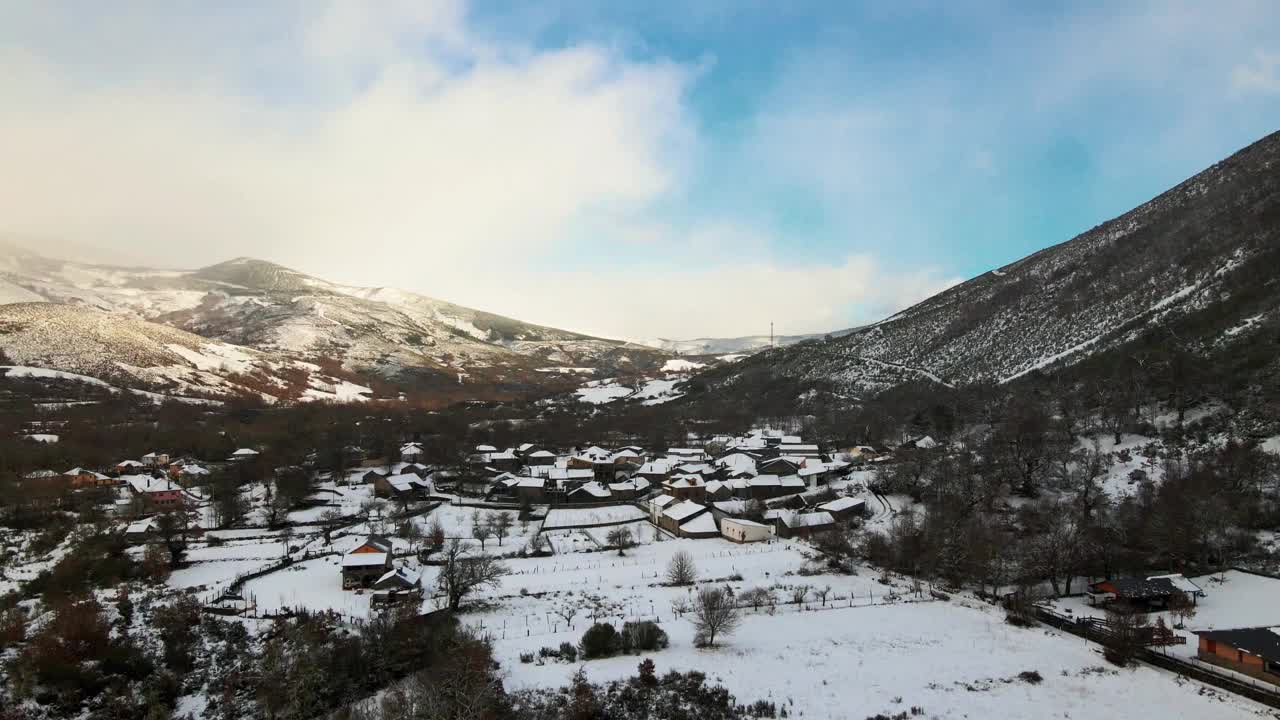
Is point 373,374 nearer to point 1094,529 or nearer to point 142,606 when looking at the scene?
point 142,606

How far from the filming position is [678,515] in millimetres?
47094

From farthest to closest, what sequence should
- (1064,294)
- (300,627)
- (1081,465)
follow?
(1064,294) < (1081,465) < (300,627)

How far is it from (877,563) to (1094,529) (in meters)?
11.1

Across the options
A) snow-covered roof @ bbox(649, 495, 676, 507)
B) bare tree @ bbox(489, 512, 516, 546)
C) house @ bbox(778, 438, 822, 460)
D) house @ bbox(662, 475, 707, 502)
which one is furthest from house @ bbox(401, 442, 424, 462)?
house @ bbox(778, 438, 822, 460)

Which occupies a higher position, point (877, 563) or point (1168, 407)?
point (1168, 407)

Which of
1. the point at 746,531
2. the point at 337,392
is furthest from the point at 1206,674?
the point at 337,392

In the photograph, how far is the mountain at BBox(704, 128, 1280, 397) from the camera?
59562 mm

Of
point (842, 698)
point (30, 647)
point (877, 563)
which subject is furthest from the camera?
point (877, 563)

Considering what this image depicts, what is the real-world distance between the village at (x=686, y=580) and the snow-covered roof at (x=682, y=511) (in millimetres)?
200

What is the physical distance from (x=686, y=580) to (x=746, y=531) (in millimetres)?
10976

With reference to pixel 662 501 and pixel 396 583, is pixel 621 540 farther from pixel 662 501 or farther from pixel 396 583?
pixel 396 583

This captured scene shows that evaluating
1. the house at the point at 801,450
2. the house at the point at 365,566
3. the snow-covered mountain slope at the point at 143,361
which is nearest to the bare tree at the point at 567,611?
the house at the point at 365,566

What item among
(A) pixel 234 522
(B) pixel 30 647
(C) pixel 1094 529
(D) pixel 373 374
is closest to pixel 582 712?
(B) pixel 30 647

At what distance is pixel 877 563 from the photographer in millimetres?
37469
